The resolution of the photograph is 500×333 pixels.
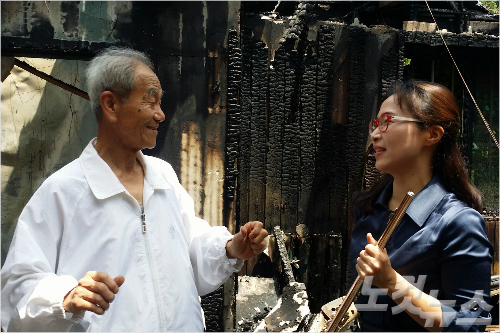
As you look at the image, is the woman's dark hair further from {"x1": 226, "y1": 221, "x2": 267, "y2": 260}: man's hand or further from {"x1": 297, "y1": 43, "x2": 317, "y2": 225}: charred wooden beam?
{"x1": 297, "y1": 43, "x2": 317, "y2": 225}: charred wooden beam

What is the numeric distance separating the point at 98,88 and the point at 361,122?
415cm

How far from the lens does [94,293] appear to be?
73.9 inches

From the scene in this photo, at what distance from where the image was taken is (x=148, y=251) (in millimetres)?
2287

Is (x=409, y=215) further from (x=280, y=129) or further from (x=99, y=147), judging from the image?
(x=280, y=129)

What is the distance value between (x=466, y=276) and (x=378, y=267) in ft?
1.10

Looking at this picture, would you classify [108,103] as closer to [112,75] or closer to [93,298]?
[112,75]

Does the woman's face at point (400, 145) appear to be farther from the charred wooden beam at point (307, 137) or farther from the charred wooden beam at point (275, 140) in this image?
the charred wooden beam at point (307, 137)

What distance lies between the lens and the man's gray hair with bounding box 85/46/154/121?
2369 millimetres

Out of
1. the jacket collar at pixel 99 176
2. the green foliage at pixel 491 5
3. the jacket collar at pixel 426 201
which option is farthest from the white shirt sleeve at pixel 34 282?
the green foliage at pixel 491 5

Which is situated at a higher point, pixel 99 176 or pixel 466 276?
pixel 99 176

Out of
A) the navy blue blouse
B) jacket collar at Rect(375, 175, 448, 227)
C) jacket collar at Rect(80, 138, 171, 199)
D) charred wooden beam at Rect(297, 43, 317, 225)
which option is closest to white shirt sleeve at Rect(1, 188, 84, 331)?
jacket collar at Rect(80, 138, 171, 199)

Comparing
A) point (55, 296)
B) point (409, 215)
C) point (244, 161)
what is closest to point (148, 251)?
point (55, 296)

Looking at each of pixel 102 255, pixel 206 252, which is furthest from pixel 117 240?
pixel 206 252

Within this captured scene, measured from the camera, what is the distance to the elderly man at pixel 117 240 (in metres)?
1.98
